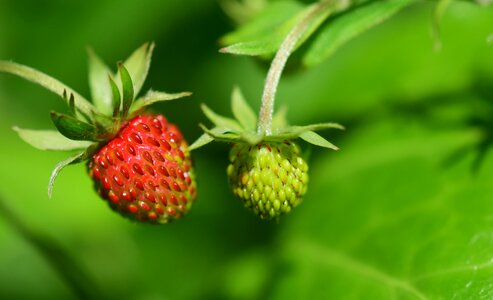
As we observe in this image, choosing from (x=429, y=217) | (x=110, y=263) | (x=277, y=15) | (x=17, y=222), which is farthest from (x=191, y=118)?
(x=429, y=217)

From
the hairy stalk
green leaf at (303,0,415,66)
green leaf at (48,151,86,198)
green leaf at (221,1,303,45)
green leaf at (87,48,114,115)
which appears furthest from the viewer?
the hairy stalk

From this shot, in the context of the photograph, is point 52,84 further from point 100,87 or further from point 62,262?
point 62,262

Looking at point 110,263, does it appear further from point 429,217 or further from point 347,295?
point 429,217

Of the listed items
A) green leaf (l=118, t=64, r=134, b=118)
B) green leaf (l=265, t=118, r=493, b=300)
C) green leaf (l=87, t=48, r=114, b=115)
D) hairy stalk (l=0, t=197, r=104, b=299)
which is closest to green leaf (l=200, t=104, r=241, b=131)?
green leaf (l=118, t=64, r=134, b=118)

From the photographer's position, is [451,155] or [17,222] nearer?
[451,155]

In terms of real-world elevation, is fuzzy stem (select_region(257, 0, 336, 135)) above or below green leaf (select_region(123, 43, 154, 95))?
below

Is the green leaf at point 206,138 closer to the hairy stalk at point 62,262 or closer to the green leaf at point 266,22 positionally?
the green leaf at point 266,22

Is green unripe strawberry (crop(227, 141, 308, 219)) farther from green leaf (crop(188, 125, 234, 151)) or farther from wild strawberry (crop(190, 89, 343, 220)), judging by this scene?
green leaf (crop(188, 125, 234, 151))

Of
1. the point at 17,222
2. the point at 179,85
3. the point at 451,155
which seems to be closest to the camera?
the point at 451,155

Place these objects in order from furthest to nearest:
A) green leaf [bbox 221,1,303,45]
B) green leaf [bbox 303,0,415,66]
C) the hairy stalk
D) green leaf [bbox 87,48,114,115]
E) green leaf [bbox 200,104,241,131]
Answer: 1. the hairy stalk
2. green leaf [bbox 221,1,303,45]
3. green leaf [bbox 303,0,415,66]
4. green leaf [bbox 87,48,114,115]
5. green leaf [bbox 200,104,241,131]
